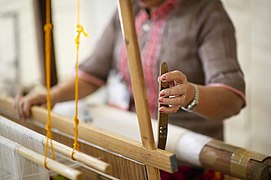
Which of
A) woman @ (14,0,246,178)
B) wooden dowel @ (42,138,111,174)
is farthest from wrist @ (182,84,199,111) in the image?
wooden dowel @ (42,138,111,174)

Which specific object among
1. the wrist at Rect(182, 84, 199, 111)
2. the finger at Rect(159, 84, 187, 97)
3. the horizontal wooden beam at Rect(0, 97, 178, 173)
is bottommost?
the horizontal wooden beam at Rect(0, 97, 178, 173)

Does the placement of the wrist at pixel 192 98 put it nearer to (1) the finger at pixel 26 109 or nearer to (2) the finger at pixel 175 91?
(2) the finger at pixel 175 91

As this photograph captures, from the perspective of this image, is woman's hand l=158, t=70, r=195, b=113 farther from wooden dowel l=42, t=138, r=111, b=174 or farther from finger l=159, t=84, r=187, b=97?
wooden dowel l=42, t=138, r=111, b=174

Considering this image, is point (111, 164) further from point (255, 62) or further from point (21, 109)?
point (255, 62)

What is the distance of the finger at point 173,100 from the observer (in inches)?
33.0

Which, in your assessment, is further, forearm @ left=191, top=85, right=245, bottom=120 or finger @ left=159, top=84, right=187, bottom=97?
forearm @ left=191, top=85, right=245, bottom=120

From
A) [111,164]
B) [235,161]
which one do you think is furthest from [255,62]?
[111,164]

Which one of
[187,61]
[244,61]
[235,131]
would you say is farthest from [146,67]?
[235,131]

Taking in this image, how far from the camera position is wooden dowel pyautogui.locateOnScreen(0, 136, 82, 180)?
29.5 inches

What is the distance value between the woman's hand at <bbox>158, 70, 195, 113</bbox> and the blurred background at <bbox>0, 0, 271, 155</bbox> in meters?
1.06

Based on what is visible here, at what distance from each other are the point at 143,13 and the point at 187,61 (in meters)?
0.24

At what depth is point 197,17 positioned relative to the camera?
1246 mm

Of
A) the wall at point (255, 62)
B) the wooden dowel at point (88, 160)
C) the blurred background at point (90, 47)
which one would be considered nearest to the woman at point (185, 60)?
the wooden dowel at point (88, 160)

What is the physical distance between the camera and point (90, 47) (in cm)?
260
